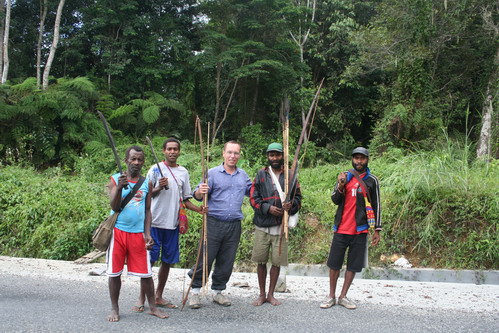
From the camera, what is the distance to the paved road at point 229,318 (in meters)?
4.05

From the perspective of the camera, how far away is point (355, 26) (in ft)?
64.1

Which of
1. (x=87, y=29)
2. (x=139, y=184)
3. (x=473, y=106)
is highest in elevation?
(x=87, y=29)

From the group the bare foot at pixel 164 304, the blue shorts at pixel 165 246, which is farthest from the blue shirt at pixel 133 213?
the bare foot at pixel 164 304

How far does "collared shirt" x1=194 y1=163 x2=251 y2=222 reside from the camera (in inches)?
185

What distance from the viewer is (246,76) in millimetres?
17328

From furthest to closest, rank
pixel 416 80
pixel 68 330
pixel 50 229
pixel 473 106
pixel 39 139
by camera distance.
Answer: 1. pixel 473 106
2. pixel 416 80
3. pixel 39 139
4. pixel 50 229
5. pixel 68 330

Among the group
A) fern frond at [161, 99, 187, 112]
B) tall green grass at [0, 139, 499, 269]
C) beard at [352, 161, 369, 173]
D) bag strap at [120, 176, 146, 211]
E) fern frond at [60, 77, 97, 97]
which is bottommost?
tall green grass at [0, 139, 499, 269]

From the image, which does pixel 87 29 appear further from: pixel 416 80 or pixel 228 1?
pixel 416 80

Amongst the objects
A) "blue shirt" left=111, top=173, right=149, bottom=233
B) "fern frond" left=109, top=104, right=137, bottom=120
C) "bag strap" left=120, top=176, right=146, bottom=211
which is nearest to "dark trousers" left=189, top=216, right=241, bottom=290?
"blue shirt" left=111, top=173, right=149, bottom=233

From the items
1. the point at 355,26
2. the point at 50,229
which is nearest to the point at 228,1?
the point at 355,26

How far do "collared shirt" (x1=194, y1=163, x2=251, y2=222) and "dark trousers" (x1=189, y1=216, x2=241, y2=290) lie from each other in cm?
8

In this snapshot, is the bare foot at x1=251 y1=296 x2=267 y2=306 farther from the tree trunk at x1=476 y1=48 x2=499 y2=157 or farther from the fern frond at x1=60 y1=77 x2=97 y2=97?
the fern frond at x1=60 y1=77 x2=97 y2=97

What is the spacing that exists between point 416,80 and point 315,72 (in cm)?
612

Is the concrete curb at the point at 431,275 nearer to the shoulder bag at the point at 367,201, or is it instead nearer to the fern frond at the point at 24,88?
the shoulder bag at the point at 367,201
